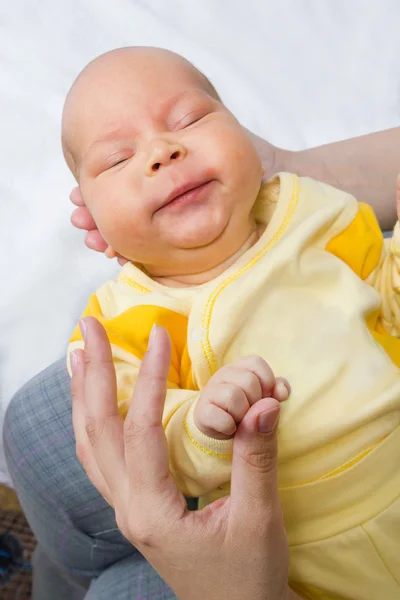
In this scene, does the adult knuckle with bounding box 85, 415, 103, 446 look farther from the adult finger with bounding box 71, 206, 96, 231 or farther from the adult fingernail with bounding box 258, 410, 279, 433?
the adult finger with bounding box 71, 206, 96, 231

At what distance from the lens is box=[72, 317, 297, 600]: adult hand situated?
669 mm

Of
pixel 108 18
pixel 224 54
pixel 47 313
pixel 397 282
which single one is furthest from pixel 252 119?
pixel 397 282

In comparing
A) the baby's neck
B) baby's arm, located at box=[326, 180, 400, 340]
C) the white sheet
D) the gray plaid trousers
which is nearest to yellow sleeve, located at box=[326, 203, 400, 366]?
baby's arm, located at box=[326, 180, 400, 340]

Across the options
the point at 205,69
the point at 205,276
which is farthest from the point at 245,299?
the point at 205,69

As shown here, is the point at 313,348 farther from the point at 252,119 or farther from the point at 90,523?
the point at 252,119

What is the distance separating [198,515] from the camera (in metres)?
0.68

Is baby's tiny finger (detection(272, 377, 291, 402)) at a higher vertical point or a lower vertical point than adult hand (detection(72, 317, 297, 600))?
higher

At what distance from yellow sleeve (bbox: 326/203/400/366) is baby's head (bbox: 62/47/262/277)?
159 millimetres

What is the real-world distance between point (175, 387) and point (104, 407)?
0.49 ft

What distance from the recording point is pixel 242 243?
0.96 meters

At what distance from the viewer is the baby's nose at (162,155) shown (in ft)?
2.80

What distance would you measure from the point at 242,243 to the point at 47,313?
0.63 meters

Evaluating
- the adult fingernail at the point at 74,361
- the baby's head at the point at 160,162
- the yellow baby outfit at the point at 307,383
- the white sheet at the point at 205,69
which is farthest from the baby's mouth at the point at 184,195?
the white sheet at the point at 205,69

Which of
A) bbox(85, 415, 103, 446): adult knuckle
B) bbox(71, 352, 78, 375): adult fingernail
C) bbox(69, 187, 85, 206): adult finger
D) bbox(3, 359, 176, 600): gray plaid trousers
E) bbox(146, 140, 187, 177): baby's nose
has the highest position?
bbox(146, 140, 187, 177): baby's nose
